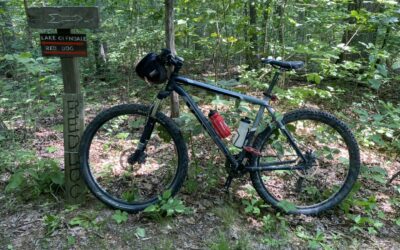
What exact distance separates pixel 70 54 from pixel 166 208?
1.61 meters

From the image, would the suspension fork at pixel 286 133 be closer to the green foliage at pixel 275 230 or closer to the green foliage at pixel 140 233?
the green foliage at pixel 275 230

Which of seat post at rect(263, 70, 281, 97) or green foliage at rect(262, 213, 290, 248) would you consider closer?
green foliage at rect(262, 213, 290, 248)

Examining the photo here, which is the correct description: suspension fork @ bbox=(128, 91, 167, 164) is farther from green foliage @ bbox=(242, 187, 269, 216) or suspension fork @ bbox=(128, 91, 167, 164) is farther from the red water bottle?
green foliage @ bbox=(242, 187, 269, 216)

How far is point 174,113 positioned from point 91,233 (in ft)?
5.40

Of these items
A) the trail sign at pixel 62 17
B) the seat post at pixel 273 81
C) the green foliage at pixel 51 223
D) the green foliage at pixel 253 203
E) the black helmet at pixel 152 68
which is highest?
the trail sign at pixel 62 17

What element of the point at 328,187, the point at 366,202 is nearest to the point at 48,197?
the point at 328,187

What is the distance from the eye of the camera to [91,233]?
9.76 feet

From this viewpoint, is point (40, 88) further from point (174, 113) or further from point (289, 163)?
point (289, 163)

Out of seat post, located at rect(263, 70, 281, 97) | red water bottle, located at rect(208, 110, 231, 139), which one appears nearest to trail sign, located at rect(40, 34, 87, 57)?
red water bottle, located at rect(208, 110, 231, 139)

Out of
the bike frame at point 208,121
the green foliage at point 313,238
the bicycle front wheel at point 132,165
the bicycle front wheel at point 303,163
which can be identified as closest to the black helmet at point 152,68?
the bike frame at point 208,121

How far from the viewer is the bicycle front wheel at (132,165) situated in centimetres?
324

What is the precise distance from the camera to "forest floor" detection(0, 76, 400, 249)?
293 centimetres

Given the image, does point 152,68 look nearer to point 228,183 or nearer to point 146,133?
point 146,133

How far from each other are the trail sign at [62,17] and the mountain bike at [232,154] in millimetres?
564
